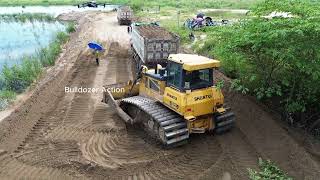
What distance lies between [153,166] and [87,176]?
187 cm

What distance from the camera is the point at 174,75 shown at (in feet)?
41.2

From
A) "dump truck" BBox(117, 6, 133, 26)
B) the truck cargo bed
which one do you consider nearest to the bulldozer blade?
the truck cargo bed

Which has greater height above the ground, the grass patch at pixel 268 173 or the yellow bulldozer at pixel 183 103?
the yellow bulldozer at pixel 183 103

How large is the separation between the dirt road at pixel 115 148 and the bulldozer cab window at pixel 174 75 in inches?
78.0

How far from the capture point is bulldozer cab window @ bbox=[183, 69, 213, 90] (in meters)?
12.2

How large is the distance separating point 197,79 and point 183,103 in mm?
962

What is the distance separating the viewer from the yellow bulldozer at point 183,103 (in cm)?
1211

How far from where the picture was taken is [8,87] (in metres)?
20.9

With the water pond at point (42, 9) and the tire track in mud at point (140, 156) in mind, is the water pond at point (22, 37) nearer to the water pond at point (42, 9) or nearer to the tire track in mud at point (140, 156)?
the water pond at point (42, 9)

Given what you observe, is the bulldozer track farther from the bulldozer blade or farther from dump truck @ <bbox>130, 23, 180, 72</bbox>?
dump truck @ <bbox>130, 23, 180, 72</bbox>

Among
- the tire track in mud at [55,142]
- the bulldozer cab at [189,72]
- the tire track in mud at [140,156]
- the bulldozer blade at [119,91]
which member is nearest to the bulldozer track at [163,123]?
the tire track in mud at [140,156]

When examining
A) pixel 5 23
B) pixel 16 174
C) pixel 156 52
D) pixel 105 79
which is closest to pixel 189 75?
pixel 16 174

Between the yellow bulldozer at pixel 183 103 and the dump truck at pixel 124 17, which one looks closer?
the yellow bulldozer at pixel 183 103

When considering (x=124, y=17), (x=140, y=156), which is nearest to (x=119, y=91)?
(x=140, y=156)
